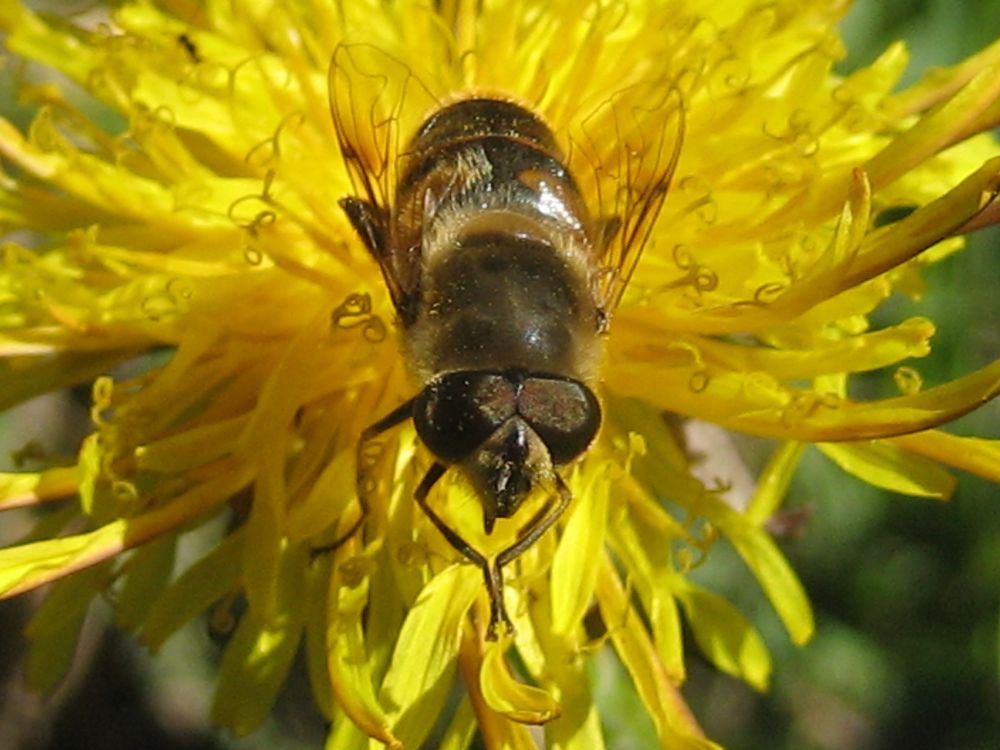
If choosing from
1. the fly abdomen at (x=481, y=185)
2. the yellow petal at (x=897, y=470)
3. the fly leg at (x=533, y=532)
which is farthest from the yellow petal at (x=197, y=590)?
the yellow petal at (x=897, y=470)

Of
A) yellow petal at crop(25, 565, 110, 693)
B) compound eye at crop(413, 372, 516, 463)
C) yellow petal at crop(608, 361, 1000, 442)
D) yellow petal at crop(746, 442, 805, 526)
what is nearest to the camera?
compound eye at crop(413, 372, 516, 463)

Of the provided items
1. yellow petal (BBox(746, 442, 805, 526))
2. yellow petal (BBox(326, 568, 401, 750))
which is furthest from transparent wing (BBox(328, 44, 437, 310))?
yellow petal (BBox(746, 442, 805, 526))

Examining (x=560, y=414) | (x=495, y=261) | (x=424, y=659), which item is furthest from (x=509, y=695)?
(x=495, y=261)

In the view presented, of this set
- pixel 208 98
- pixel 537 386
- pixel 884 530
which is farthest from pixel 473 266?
pixel 884 530

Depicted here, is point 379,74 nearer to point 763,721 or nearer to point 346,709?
point 346,709

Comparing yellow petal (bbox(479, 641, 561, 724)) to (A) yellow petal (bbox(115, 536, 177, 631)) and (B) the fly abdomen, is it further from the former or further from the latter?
(A) yellow petal (bbox(115, 536, 177, 631))

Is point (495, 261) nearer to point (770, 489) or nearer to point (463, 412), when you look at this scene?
point (463, 412)
